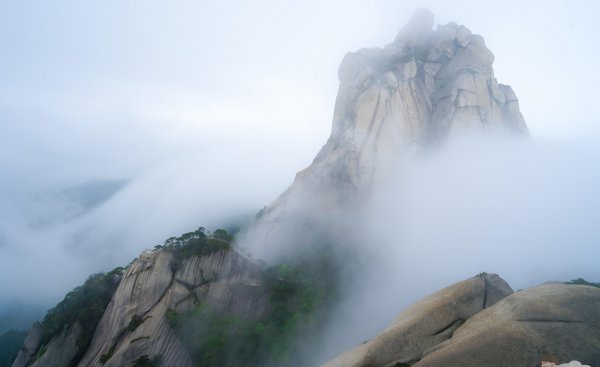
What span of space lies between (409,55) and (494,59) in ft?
59.8

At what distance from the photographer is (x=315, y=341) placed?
35.9m

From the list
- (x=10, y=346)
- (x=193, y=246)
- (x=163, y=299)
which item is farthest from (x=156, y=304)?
(x=10, y=346)

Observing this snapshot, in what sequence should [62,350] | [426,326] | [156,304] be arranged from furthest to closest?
[156,304]
[62,350]
[426,326]

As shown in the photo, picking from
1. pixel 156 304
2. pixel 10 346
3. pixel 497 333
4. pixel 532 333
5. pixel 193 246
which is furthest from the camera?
pixel 10 346

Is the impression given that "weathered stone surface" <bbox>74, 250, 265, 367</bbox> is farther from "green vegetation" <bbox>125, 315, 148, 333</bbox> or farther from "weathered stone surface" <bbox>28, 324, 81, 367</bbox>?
"weathered stone surface" <bbox>28, 324, 81, 367</bbox>

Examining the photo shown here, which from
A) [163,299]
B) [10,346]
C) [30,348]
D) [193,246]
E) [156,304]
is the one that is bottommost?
[156,304]

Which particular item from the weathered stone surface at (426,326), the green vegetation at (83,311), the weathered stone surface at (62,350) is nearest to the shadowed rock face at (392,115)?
the green vegetation at (83,311)

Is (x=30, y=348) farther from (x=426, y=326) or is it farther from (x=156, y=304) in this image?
(x=426, y=326)

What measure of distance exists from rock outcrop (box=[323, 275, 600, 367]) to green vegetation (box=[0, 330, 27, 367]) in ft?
207

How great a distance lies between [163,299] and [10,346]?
47.1m

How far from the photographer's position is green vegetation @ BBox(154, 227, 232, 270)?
40250mm

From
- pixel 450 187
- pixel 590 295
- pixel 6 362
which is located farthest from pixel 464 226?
pixel 6 362

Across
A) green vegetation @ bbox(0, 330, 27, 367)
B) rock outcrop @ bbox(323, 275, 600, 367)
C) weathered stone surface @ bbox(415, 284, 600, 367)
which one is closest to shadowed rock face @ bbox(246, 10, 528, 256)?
rock outcrop @ bbox(323, 275, 600, 367)

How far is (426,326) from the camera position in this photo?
64.0 ft
